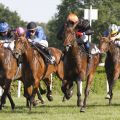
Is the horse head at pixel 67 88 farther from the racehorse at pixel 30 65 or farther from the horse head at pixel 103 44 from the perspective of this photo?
the horse head at pixel 103 44

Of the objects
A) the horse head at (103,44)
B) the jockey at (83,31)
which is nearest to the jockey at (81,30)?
the jockey at (83,31)

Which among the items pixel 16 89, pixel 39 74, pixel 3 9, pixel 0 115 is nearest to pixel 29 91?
pixel 39 74

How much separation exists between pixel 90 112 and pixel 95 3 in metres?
66.7

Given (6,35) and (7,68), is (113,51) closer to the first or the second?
(6,35)

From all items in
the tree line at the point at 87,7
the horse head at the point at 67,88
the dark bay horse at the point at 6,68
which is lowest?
the tree line at the point at 87,7

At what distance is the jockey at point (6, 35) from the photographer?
48.9 feet

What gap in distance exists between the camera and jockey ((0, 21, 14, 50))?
14.9 meters

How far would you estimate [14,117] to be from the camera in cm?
1226

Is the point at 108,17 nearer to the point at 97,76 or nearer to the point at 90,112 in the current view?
the point at 97,76

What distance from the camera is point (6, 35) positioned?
15.3 meters

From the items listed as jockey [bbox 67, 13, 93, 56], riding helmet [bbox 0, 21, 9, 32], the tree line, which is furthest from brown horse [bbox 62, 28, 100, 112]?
the tree line

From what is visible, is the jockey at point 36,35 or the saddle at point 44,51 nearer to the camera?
the saddle at point 44,51

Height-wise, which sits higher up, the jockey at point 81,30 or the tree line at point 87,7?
the jockey at point 81,30

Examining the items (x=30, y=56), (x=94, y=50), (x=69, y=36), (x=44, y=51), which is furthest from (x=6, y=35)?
(x=69, y=36)
